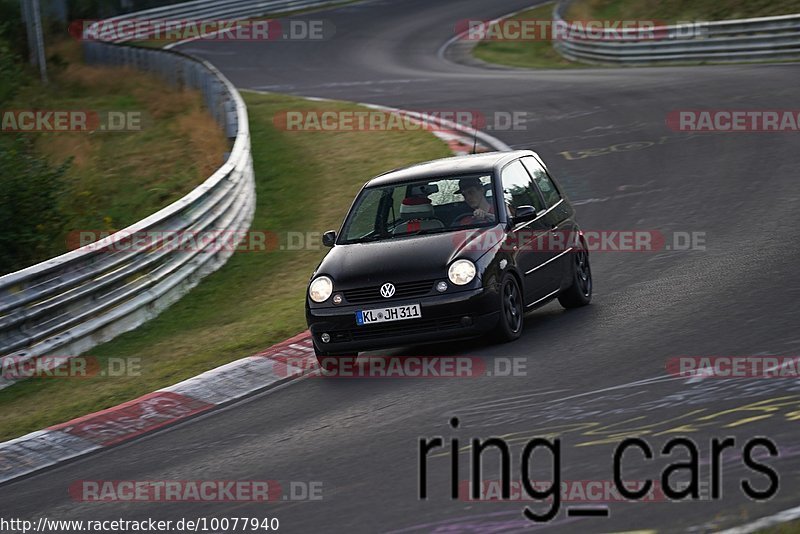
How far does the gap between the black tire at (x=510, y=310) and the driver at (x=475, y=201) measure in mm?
605

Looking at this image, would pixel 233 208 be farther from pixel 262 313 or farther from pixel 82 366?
pixel 82 366

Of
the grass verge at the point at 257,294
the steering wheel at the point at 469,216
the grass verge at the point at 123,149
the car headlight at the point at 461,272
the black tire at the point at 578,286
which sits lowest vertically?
the grass verge at the point at 123,149

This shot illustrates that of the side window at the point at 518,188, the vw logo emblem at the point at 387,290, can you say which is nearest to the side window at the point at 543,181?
the side window at the point at 518,188

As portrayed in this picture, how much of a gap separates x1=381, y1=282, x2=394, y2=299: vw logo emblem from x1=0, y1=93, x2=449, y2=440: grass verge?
Answer: 173 centimetres

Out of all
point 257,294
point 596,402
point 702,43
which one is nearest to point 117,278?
point 257,294

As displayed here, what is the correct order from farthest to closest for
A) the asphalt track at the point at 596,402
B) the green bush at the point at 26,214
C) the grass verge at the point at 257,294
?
1. the green bush at the point at 26,214
2. the grass verge at the point at 257,294
3. the asphalt track at the point at 596,402

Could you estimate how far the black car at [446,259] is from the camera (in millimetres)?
9641

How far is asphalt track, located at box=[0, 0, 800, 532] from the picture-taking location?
248 inches

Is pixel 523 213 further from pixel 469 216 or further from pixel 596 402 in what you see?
pixel 596 402

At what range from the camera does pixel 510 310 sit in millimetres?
10086

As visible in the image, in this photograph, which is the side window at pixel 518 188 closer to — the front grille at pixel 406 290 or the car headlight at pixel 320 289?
the front grille at pixel 406 290

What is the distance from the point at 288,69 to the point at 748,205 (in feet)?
73.5

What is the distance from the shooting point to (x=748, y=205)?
47.7ft

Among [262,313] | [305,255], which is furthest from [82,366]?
[305,255]
